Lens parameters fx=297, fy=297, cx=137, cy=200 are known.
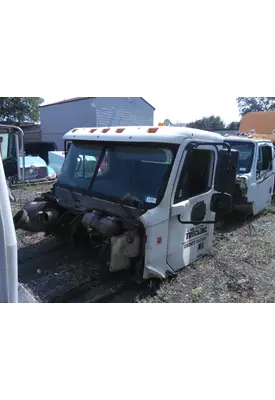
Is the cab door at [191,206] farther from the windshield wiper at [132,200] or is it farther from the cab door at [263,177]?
the cab door at [263,177]

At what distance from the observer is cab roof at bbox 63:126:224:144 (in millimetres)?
3305

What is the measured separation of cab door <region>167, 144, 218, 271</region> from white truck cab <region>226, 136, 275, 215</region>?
2285 millimetres

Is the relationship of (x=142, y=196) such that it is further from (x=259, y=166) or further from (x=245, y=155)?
(x=259, y=166)

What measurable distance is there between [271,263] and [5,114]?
2851 cm

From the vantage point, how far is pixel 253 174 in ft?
20.7

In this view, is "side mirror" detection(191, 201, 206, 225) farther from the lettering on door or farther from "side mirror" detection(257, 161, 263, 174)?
"side mirror" detection(257, 161, 263, 174)

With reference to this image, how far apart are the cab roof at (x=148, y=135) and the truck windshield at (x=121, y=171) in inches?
3.4

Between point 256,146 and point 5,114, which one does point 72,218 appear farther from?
point 5,114

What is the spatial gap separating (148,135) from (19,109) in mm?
28571

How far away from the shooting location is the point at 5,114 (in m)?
27.5

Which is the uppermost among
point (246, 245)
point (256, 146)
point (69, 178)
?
point (256, 146)

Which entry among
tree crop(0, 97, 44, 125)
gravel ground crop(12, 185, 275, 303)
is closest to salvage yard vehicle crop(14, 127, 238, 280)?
gravel ground crop(12, 185, 275, 303)

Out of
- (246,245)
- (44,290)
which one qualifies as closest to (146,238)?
(44,290)

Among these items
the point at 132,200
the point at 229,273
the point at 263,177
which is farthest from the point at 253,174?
the point at 132,200
